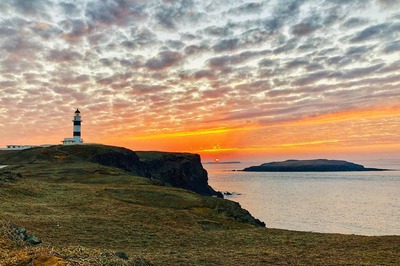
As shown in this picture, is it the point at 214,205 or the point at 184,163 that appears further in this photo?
the point at 184,163

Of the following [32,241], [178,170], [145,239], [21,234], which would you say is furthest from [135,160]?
[32,241]

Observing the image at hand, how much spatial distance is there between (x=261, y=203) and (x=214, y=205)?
75.2 m

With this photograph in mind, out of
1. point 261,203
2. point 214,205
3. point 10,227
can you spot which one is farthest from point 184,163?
point 10,227

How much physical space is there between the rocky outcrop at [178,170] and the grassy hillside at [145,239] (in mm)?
92972

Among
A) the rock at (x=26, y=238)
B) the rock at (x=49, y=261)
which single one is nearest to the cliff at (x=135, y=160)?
the rock at (x=26, y=238)

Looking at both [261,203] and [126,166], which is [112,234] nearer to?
[126,166]

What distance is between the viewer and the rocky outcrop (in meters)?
132

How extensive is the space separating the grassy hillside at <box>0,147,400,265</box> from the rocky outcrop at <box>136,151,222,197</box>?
93.0 m

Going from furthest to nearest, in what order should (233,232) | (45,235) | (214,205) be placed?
(214,205), (233,232), (45,235)

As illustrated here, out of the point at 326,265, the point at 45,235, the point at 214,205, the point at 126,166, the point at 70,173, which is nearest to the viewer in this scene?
the point at 326,265

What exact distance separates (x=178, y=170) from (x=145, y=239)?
115164mm

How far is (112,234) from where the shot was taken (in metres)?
22.5

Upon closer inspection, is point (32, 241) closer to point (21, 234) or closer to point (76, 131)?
point (21, 234)

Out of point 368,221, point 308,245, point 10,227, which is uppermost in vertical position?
point 10,227
